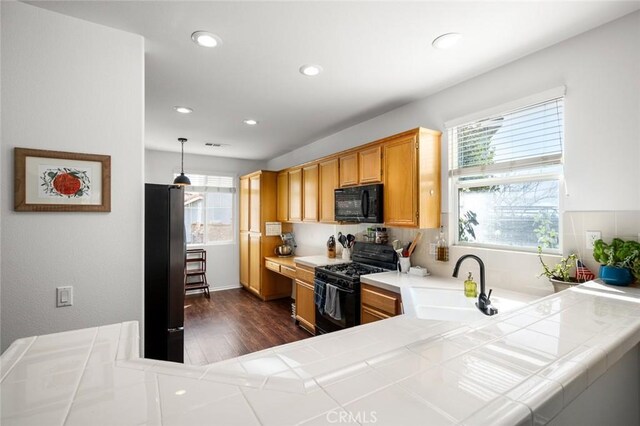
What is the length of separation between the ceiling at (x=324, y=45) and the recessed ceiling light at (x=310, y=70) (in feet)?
0.17

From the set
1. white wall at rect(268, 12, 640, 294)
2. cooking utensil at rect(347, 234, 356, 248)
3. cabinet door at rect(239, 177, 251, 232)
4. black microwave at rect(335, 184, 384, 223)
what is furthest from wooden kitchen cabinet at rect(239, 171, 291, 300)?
white wall at rect(268, 12, 640, 294)

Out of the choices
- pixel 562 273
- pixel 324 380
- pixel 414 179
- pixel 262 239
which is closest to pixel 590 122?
pixel 562 273

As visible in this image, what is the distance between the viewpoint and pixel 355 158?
336 cm

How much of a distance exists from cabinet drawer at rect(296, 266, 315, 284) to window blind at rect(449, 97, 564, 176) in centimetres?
200

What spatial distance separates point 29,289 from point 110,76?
130 centimetres

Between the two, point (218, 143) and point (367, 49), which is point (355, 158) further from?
point (218, 143)

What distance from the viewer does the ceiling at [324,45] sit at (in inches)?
65.0

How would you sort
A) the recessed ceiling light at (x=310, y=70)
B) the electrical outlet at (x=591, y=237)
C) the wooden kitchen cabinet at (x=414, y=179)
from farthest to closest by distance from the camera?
the wooden kitchen cabinet at (x=414, y=179) < the recessed ceiling light at (x=310, y=70) < the electrical outlet at (x=591, y=237)

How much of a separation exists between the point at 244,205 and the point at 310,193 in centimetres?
217

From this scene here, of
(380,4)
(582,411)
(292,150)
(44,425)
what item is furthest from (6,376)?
(292,150)

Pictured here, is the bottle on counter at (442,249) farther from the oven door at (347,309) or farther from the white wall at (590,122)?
the oven door at (347,309)

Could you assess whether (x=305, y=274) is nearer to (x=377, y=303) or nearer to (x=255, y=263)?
(x=377, y=303)

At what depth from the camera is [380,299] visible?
8.31 feet

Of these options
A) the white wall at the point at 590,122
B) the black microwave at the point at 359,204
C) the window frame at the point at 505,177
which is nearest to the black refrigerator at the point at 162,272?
the black microwave at the point at 359,204
